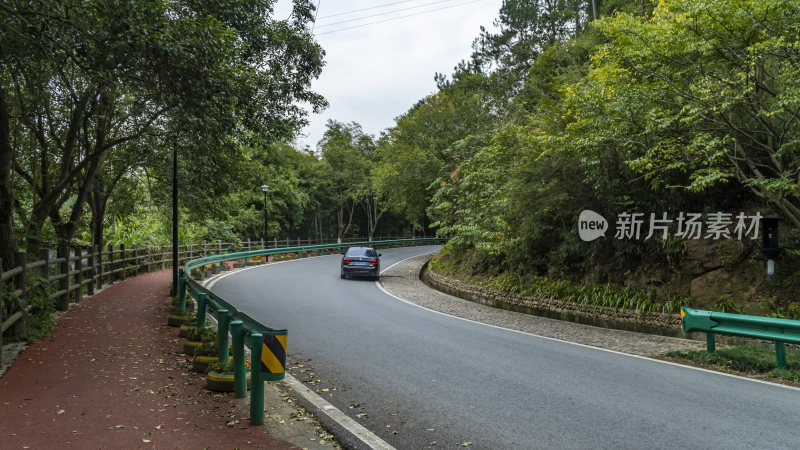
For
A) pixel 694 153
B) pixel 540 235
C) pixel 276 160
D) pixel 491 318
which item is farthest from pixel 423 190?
pixel 694 153

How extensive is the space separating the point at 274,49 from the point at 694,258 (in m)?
12.2

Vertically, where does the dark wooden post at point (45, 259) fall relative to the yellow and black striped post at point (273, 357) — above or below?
above

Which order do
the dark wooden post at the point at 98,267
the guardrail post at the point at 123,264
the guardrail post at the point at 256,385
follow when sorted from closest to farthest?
the guardrail post at the point at 256,385 < the dark wooden post at the point at 98,267 < the guardrail post at the point at 123,264

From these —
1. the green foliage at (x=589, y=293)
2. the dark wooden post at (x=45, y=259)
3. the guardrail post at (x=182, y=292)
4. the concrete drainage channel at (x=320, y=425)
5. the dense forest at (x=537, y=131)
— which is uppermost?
the dense forest at (x=537, y=131)

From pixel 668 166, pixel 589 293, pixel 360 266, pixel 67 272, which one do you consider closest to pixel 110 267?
pixel 67 272

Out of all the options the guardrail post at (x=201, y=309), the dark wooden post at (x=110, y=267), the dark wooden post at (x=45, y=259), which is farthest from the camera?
the dark wooden post at (x=110, y=267)

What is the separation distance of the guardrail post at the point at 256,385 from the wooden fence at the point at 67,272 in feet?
14.3

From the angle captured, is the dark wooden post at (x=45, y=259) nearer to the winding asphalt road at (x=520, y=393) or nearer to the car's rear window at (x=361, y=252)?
the winding asphalt road at (x=520, y=393)

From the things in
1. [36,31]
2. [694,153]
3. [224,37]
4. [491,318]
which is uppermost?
[224,37]

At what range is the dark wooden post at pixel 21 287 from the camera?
27.1 ft

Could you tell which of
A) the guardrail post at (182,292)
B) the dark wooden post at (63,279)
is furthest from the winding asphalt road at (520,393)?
the dark wooden post at (63,279)

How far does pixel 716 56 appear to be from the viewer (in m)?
10.2

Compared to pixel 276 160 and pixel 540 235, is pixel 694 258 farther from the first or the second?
pixel 276 160

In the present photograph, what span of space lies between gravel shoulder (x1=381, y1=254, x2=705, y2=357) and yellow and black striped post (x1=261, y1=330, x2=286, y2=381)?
6.68 m
